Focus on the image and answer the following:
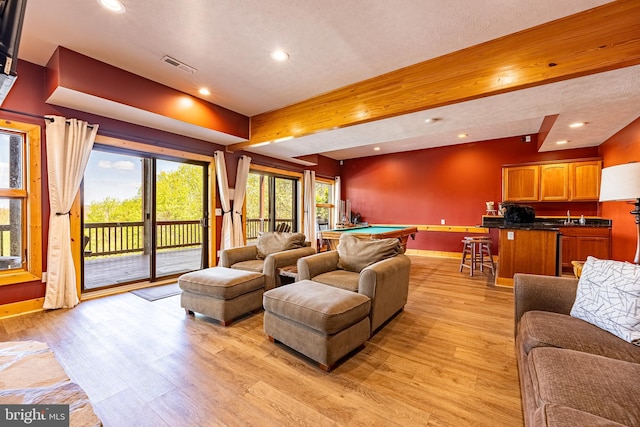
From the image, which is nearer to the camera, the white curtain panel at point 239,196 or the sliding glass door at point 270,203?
the white curtain panel at point 239,196

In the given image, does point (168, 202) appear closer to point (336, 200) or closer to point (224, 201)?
point (224, 201)

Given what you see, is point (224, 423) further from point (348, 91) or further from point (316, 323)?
point (348, 91)

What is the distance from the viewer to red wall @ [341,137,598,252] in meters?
5.80

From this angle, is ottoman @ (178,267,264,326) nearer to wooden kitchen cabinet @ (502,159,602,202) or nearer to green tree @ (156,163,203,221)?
green tree @ (156,163,203,221)

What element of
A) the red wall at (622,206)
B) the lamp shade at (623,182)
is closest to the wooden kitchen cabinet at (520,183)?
the red wall at (622,206)

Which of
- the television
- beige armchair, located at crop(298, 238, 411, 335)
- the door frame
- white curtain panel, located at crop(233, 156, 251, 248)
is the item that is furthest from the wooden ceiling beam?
the television

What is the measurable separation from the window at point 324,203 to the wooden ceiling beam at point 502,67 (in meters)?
4.26

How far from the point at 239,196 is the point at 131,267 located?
2.40 m

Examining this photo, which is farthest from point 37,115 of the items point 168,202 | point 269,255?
point 269,255

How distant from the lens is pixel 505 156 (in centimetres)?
594

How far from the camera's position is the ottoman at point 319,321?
77.8 inches

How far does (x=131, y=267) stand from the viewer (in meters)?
5.02

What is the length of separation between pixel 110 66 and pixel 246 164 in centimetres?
250

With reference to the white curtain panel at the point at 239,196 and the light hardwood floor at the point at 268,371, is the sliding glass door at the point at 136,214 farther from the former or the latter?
the light hardwood floor at the point at 268,371
